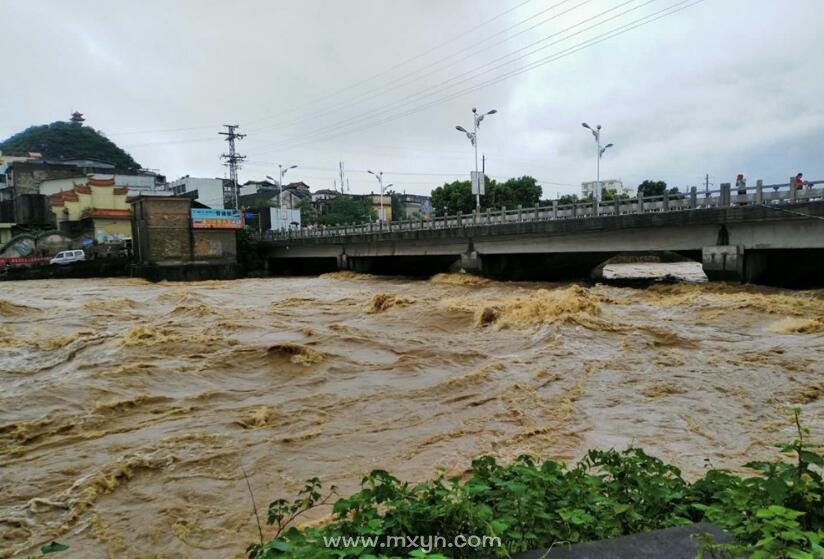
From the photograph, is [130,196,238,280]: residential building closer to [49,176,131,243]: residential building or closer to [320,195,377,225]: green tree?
[49,176,131,243]: residential building

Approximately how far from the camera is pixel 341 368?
11016 mm

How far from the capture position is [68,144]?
85.9 m

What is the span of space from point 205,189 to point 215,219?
99.2ft

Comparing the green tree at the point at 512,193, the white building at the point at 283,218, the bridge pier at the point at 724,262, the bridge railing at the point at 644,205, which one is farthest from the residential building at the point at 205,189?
the bridge pier at the point at 724,262

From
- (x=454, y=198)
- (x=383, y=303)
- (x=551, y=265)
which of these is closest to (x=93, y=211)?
(x=454, y=198)

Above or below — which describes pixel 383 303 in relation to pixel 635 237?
below

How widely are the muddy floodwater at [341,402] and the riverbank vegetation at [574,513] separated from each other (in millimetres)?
2724

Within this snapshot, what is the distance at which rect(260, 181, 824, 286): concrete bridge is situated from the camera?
19531mm

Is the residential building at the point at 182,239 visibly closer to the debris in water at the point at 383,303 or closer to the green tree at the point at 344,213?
the debris in water at the point at 383,303

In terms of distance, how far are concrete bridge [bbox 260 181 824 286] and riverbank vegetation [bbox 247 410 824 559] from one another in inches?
394

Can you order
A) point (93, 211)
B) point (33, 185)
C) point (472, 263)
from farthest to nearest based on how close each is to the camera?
point (33, 185)
point (93, 211)
point (472, 263)

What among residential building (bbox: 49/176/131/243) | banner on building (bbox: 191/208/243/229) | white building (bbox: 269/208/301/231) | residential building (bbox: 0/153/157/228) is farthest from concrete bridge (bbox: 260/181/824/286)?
residential building (bbox: 0/153/157/228)

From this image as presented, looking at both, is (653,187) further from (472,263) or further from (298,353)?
(298,353)

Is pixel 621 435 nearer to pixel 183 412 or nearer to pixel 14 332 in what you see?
pixel 183 412
